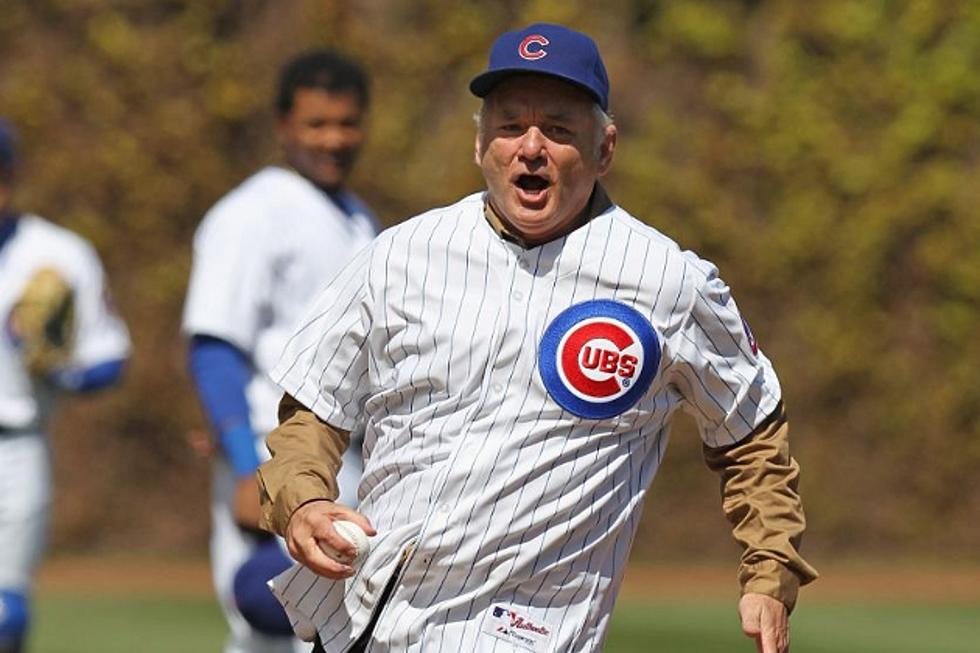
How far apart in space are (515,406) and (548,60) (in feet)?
2.17

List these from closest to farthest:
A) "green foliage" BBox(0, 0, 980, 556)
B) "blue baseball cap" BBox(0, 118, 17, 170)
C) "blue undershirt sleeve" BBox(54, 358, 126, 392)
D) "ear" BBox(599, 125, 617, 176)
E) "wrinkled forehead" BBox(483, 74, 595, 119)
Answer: "wrinkled forehead" BBox(483, 74, 595, 119) < "ear" BBox(599, 125, 617, 176) < "blue baseball cap" BBox(0, 118, 17, 170) < "blue undershirt sleeve" BBox(54, 358, 126, 392) < "green foliage" BBox(0, 0, 980, 556)

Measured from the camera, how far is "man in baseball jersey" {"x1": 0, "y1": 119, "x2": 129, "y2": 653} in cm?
713

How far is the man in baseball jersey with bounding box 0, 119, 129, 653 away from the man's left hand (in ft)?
12.4

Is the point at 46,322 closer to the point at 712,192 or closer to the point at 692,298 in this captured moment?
the point at 692,298

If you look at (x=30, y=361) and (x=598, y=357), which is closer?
(x=598, y=357)

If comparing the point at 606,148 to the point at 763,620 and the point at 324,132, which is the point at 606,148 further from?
the point at 324,132

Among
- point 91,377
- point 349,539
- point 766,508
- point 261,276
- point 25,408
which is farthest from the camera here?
point 91,377

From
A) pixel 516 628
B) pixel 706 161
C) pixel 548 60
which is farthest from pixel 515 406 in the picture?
pixel 706 161

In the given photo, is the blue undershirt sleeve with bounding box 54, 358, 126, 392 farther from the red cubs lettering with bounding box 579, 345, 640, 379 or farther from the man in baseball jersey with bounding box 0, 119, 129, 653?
the red cubs lettering with bounding box 579, 345, 640, 379

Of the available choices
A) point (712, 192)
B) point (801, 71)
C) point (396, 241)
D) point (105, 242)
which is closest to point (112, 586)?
point (105, 242)

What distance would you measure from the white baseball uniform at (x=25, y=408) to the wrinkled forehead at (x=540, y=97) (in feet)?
12.1

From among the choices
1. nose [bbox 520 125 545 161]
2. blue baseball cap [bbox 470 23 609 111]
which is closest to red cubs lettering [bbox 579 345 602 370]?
nose [bbox 520 125 545 161]

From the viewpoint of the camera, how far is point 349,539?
143 inches

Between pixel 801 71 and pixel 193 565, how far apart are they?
16.6 feet
